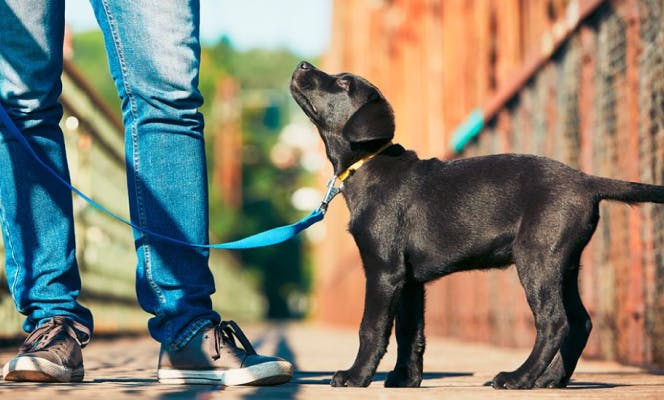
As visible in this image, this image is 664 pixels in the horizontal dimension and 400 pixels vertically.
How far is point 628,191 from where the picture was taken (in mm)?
3207

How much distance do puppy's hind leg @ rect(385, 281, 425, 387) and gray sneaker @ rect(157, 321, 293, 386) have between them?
0.34m

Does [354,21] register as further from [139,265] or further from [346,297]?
[139,265]

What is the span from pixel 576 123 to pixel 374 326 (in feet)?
11.4

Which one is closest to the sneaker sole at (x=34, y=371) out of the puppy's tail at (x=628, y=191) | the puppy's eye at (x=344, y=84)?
the puppy's eye at (x=344, y=84)

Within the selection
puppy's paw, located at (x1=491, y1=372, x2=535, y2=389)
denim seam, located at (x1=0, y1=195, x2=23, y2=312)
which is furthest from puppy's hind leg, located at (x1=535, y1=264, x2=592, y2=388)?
Result: denim seam, located at (x1=0, y1=195, x2=23, y2=312)

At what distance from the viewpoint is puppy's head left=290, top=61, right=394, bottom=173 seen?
341cm

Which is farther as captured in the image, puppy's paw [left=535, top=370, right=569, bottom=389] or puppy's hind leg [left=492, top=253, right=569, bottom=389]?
puppy's paw [left=535, top=370, right=569, bottom=389]

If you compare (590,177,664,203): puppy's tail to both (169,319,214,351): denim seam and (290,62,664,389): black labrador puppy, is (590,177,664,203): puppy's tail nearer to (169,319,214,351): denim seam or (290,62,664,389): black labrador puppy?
(290,62,664,389): black labrador puppy

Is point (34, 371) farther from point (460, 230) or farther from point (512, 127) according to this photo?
point (512, 127)

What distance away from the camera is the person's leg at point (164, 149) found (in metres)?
3.31

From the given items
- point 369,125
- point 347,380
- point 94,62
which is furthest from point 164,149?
point 94,62

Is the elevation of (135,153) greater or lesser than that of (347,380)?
greater

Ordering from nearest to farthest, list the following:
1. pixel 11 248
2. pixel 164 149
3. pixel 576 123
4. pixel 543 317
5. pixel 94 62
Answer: pixel 543 317 → pixel 164 149 → pixel 11 248 → pixel 576 123 → pixel 94 62

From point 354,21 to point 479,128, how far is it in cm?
2017
